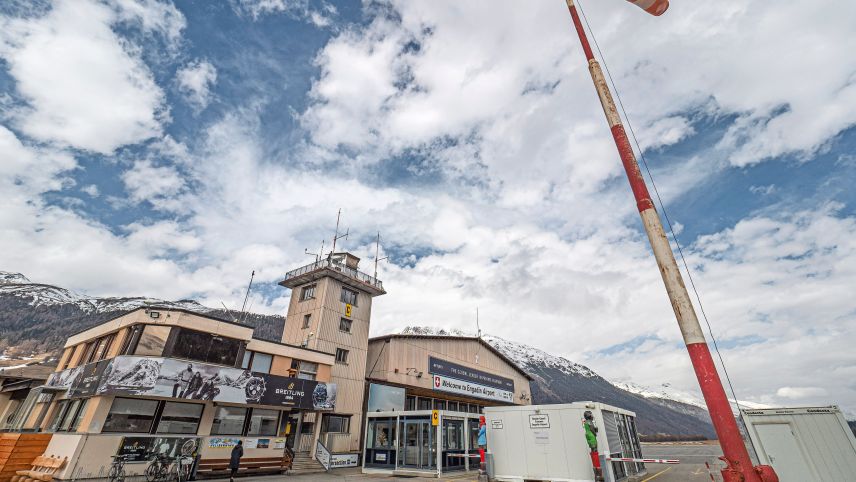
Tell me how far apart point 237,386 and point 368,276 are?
1529 centimetres

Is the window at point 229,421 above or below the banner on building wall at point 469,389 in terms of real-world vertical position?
below

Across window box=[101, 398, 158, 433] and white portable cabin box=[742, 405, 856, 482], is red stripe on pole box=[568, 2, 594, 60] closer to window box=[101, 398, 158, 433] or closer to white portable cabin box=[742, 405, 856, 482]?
white portable cabin box=[742, 405, 856, 482]

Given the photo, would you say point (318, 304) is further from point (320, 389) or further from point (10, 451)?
point (10, 451)

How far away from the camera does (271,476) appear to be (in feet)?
70.7

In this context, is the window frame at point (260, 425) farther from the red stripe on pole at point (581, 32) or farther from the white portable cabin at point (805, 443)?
the red stripe on pole at point (581, 32)

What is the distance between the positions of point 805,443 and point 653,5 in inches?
440

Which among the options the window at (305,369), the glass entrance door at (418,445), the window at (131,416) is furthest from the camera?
the window at (305,369)

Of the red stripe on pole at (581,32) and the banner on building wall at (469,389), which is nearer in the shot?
the red stripe on pole at (581,32)

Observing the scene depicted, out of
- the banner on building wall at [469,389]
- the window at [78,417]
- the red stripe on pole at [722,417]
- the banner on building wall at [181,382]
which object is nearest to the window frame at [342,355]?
the banner on building wall at [181,382]

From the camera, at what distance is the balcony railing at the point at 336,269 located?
32216mm

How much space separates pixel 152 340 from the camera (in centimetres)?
1952

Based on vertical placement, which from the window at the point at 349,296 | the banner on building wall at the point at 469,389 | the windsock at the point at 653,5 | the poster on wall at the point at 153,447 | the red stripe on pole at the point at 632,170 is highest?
the window at the point at 349,296

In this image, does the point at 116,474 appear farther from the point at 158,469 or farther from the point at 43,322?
the point at 43,322

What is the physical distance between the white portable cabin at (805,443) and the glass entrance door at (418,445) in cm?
1533
